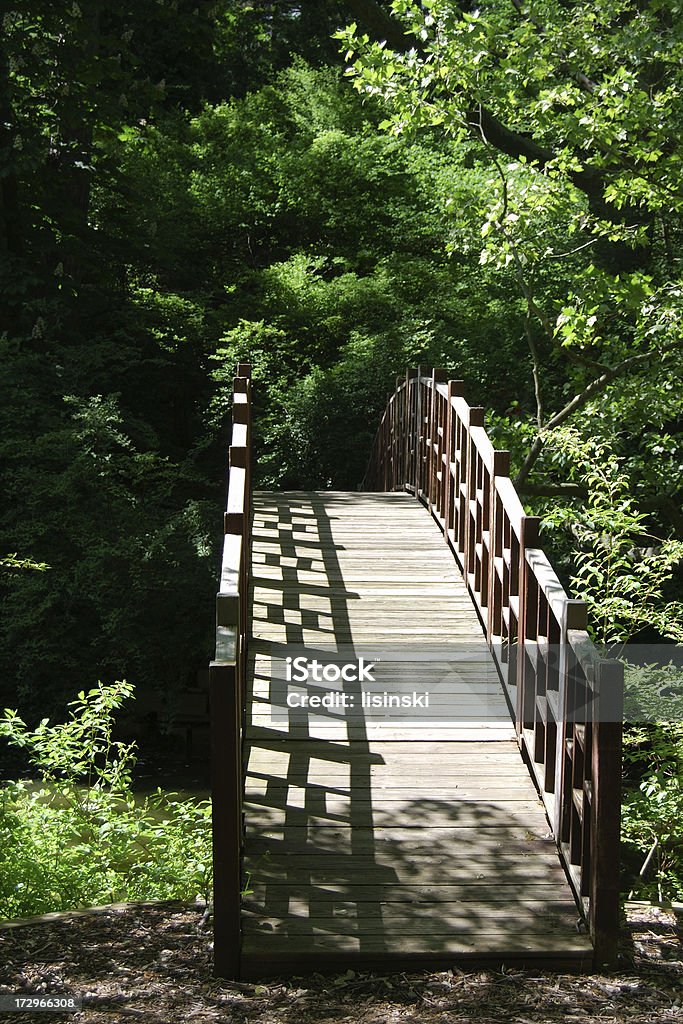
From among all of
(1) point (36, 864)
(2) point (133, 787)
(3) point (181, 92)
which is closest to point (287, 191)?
(3) point (181, 92)

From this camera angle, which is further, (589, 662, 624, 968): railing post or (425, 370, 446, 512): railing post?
Answer: (425, 370, 446, 512): railing post

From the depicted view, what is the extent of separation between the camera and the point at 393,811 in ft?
15.2

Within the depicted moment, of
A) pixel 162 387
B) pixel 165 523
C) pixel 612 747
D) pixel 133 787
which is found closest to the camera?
pixel 612 747

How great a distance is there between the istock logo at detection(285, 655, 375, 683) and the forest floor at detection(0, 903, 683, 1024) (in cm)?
179

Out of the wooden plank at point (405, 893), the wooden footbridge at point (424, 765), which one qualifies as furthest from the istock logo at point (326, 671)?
the wooden plank at point (405, 893)

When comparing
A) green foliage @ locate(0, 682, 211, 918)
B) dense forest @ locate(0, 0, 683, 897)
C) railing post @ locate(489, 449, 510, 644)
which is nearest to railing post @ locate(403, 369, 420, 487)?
dense forest @ locate(0, 0, 683, 897)

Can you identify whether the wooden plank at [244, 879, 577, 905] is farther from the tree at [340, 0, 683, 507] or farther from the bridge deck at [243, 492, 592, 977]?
the tree at [340, 0, 683, 507]

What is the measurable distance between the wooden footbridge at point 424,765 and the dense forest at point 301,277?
0.85m

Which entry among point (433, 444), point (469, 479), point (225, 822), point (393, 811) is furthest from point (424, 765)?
point (433, 444)

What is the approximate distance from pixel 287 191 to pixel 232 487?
12711 millimetres

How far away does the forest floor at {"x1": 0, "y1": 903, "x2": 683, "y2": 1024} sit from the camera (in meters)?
3.46

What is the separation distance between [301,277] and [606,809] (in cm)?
1373

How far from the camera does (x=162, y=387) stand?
54.0 feet

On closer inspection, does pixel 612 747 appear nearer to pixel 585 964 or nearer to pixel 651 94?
pixel 585 964
